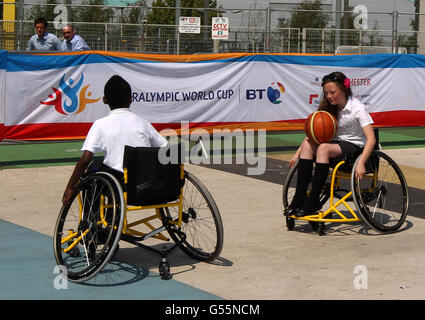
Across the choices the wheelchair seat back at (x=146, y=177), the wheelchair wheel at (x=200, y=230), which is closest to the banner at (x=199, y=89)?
the wheelchair wheel at (x=200, y=230)

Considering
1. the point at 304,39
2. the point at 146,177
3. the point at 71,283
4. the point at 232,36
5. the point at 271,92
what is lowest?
the point at 71,283

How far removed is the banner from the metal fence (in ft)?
26.6

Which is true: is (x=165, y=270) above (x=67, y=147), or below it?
below

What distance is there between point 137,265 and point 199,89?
6.27 m

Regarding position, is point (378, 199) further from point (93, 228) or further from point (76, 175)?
point (76, 175)

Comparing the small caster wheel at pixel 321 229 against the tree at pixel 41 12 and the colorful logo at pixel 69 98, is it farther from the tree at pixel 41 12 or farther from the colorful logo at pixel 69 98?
the tree at pixel 41 12

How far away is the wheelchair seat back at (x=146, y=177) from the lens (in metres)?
5.82

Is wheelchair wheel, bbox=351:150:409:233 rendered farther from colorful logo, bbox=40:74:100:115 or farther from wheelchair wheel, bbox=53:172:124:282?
colorful logo, bbox=40:74:100:115

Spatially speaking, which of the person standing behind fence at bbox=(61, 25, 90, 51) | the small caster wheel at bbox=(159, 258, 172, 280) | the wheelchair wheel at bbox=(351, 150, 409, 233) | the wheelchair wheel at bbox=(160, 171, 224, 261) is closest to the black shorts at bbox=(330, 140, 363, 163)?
the wheelchair wheel at bbox=(351, 150, 409, 233)

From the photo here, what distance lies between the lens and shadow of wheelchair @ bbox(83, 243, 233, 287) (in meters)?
5.82

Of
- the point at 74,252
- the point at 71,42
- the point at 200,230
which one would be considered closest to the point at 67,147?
the point at 71,42

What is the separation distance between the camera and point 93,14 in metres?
23.8

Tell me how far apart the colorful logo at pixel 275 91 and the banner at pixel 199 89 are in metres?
0.02

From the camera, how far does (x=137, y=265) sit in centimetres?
627
